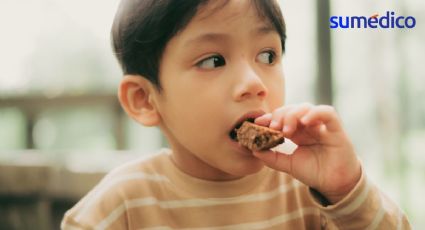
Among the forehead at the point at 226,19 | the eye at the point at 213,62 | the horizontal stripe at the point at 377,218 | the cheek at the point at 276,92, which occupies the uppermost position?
the forehead at the point at 226,19

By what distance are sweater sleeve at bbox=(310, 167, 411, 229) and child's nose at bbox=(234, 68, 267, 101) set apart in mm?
190

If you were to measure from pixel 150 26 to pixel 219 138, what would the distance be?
25cm

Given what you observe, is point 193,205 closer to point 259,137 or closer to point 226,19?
point 259,137

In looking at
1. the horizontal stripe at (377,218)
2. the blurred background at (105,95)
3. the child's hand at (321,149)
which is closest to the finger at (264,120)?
the child's hand at (321,149)

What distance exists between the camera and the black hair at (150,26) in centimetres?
82

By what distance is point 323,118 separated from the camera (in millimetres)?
708

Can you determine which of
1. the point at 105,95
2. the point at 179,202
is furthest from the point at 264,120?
the point at 105,95

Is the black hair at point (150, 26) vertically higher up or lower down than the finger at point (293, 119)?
higher up

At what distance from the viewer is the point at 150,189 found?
35.5 inches

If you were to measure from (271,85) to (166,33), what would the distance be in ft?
0.70

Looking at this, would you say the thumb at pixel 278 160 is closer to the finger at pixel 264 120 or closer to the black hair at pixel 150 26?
the finger at pixel 264 120

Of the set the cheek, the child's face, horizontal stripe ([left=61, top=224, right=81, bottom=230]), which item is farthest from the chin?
horizontal stripe ([left=61, top=224, right=81, bottom=230])

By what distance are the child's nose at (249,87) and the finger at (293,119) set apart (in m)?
0.08

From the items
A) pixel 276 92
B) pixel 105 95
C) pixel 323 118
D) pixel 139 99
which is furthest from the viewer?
pixel 105 95
